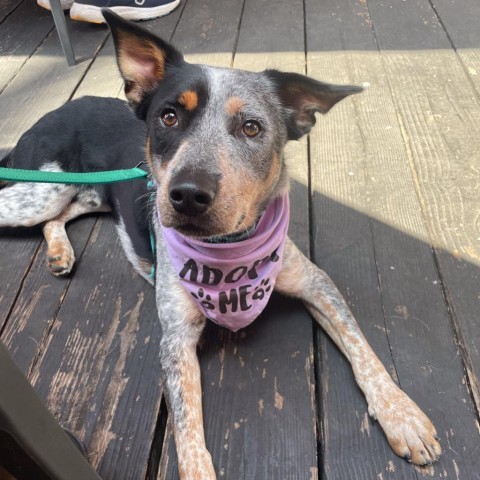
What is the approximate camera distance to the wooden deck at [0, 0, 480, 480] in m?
1.77


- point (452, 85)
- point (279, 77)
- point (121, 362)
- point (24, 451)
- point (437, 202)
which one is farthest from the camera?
point (452, 85)

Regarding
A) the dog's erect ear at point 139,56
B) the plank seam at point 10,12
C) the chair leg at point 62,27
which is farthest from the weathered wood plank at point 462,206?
the plank seam at point 10,12

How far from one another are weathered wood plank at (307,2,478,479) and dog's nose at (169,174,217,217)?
0.95 meters

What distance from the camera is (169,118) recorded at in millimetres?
1794

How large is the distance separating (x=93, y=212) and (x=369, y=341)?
1.72 m

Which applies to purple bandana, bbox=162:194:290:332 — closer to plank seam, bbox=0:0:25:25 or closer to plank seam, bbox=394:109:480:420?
plank seam, bbox=394:109:480:420

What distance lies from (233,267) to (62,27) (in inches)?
120

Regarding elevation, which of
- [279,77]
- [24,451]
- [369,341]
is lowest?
[369,341]

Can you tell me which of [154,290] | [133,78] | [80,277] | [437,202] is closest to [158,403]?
[154,290]

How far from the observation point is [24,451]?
1.01m

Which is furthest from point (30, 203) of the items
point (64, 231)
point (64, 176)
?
point (64, 176)

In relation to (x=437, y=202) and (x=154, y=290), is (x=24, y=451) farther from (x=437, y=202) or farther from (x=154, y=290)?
(x=437, y=202)

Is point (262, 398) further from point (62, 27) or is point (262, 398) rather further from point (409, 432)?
point (62, 27)

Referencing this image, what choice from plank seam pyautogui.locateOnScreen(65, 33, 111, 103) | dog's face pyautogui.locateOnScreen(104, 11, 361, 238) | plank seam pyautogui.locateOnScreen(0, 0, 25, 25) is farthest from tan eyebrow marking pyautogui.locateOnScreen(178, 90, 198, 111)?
plank seam pyautogui.locateOnScreen(0, 0, 25, 25)
